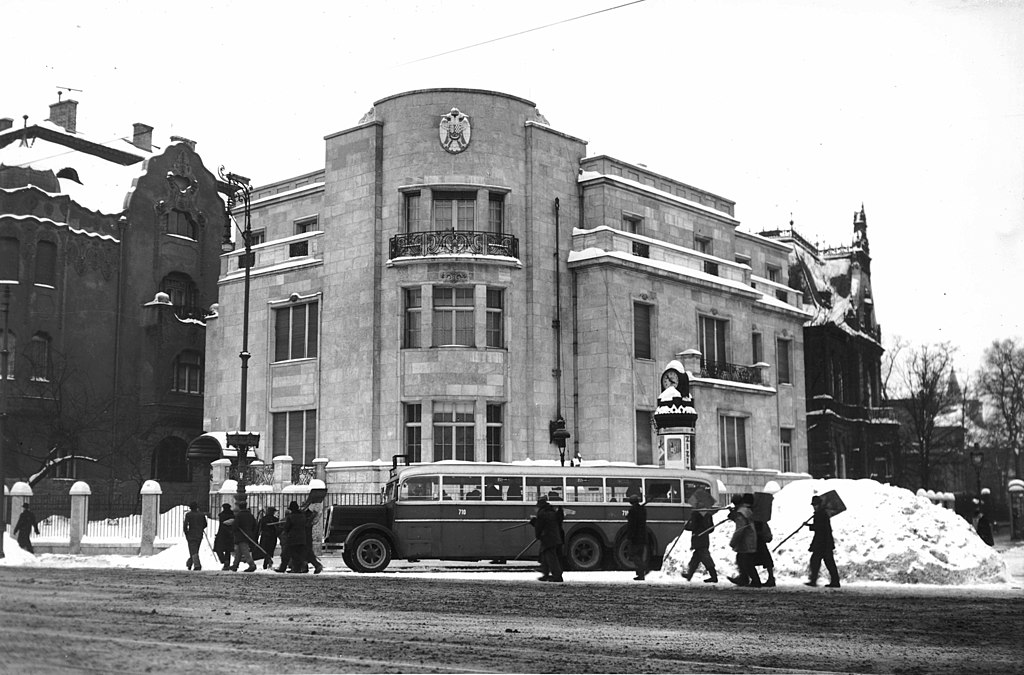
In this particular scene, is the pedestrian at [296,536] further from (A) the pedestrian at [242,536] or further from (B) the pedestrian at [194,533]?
(B) the pedestrian at [194,533]

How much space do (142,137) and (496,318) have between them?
1100 inches

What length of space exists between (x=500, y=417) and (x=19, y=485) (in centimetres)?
1519

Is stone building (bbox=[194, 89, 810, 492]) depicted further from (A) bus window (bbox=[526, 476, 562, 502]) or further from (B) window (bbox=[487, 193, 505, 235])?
(A) bus window (bbox=[526, 476, 562, 502])

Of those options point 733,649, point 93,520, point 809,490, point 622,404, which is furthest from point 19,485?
point 733,649

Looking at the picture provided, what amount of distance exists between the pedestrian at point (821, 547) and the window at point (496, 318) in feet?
66.0

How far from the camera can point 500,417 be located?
3888 cm

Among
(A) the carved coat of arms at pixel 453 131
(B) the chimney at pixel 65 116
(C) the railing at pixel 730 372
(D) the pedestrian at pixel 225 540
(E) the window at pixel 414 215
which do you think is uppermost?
(B) the chimney at pixel 65 116

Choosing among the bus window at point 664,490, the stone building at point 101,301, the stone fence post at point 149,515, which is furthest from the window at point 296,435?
the bus window at point 664,490

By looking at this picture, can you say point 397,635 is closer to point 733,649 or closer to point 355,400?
point 733,649

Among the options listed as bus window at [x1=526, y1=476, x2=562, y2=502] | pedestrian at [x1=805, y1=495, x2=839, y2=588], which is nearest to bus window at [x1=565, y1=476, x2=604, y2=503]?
bus window at [x1=526, y1=476, x2=562, y2=502]

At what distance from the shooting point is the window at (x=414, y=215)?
39156 mm

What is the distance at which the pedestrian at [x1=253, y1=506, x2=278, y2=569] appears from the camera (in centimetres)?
2725

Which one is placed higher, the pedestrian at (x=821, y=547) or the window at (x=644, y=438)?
the window at (x=644, y=438)

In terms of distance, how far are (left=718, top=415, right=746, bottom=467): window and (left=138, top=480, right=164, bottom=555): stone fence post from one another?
21830mm
